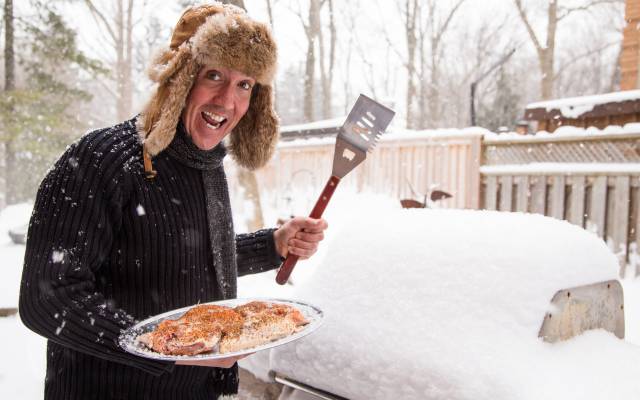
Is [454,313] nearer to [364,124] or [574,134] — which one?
[364,124]

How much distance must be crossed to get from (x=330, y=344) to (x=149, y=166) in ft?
3.13

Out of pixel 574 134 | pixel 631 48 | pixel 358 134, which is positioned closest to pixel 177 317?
pixel 358 134

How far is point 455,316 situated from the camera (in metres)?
1.59

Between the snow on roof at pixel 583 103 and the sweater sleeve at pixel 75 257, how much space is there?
6630 millimetres

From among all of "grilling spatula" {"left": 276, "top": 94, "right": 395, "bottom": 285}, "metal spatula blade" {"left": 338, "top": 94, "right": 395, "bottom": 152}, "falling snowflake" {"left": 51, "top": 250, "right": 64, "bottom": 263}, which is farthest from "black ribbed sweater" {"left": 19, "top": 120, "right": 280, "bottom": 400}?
"metal spatula blade" {"left": 338, "top": 94, "right": 395, "bottom": 152}

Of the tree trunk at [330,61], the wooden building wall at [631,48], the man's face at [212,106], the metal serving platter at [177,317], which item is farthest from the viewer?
the tree trunk at [330,61]

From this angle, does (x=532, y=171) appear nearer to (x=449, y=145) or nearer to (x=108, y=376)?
(x=449, y=145)

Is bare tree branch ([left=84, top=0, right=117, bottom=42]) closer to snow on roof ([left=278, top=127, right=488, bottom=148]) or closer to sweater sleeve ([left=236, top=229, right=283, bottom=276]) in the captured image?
snow on roof ([left=278, top=127, right=488, bottom=148])

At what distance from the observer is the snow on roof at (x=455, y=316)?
146 centimetres

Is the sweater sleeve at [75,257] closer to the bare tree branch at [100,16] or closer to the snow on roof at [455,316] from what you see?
the snow on roof at [455,316]

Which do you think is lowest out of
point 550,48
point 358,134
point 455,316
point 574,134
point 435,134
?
point 455,316

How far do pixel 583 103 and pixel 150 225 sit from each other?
682cm

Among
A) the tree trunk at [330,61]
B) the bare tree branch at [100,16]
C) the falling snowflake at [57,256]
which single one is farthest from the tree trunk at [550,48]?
the falling snowflake at [57,256]

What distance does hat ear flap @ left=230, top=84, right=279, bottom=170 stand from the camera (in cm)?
186
